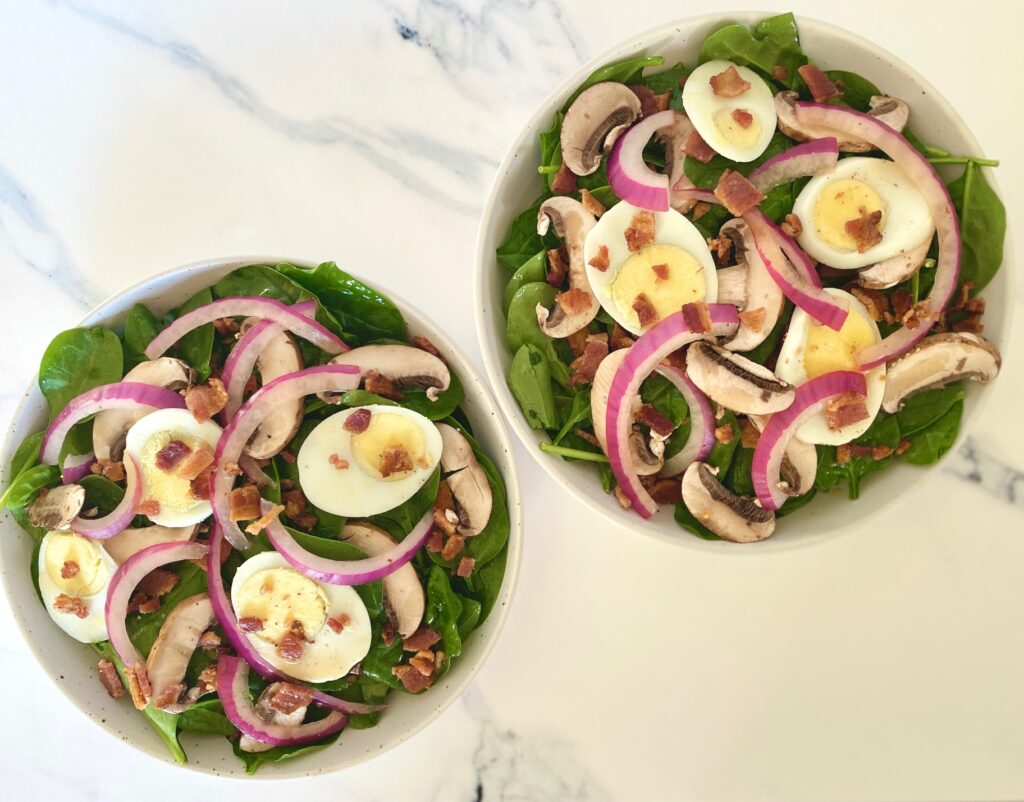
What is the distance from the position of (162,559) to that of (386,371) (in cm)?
53

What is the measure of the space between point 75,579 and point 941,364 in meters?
1.61

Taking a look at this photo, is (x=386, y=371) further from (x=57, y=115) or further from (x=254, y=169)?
(x=57, y=115)

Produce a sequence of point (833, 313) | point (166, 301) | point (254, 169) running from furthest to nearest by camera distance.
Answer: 1. point (254, 169)
2. point (166, 301)
3. point (833, 313)

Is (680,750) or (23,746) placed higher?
(680,750)

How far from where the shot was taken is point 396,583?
1.50 m

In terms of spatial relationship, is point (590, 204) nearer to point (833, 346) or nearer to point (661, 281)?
point (661, 281)

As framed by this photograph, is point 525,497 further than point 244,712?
Yes

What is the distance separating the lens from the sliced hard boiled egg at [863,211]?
4.72 feet

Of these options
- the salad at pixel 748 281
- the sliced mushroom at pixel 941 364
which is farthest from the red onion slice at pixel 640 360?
the sliced mushroom at pixel 941 364

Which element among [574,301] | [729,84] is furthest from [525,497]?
[729,84]

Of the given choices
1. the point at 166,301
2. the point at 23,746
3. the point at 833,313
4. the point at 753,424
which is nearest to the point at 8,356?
the point at 166,301

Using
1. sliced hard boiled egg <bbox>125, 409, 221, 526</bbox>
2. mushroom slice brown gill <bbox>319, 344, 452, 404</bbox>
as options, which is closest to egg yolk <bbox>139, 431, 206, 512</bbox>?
sliced hard boiled egg <bbox>125, 409, 221, 526</bbox>

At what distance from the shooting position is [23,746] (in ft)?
5.84

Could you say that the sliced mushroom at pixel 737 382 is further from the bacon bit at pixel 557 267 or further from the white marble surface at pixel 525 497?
the white marble surface at pixel 525 497
